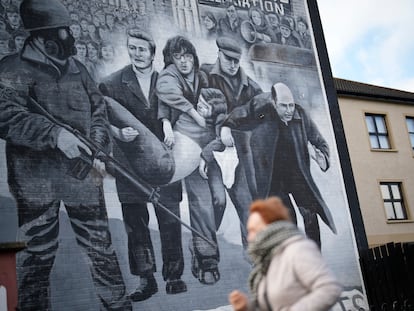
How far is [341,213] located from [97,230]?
748cm

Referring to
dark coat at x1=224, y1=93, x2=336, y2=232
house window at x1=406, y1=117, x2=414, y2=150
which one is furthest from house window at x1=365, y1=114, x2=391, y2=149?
dark coat at x1=224, y1=93, x2=336, y2=232

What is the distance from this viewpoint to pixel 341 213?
57.7 feet

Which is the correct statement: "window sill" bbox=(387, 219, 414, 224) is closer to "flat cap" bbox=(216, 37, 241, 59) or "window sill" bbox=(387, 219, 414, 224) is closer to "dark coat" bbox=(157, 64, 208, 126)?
"flat cap" bbox=(216, 37, 241, 59)

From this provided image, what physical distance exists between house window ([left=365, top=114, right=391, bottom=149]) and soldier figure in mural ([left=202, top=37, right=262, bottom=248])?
28.0 ft

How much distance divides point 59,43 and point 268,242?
12735mm

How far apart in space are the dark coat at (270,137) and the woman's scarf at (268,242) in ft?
43.1

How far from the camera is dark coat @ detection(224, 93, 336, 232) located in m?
16.7

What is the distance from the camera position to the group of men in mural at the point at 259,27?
17.6 metres

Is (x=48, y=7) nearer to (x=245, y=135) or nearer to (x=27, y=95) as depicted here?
(x=27, y=95)

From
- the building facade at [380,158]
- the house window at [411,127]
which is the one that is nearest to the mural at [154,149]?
the building facade at [380,158]

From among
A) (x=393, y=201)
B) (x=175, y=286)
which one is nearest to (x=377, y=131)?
(x=393, y=201)

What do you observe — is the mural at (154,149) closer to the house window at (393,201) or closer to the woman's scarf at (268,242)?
the house window at (393,201)

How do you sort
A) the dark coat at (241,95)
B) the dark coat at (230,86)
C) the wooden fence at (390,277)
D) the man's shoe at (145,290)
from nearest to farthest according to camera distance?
the man's shoe at (145,290)
the wooden fence at (390,277)
the dark coat at (241,95)
the dark coat at (230,86)

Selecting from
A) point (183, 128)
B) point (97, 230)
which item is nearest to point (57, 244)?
point (97, 230)
